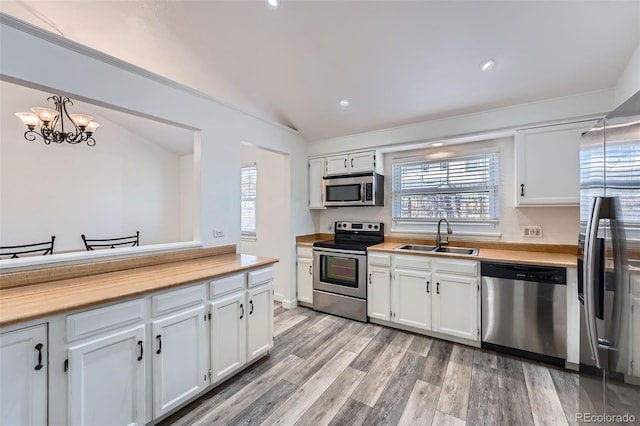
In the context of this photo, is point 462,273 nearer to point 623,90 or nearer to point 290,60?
point 623,90

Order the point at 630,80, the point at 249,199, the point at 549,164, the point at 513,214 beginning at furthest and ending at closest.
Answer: the point at 249,199
the point at 513,214
the point at 549,164
the point at 630,80

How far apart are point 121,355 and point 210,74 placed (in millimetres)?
2789

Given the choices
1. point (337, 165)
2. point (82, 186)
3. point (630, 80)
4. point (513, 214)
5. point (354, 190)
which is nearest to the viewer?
point (630, 80)

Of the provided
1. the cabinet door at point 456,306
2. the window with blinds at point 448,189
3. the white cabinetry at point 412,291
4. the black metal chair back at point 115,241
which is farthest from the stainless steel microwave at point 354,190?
the black metal chair back at point 115,241

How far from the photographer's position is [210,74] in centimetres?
294

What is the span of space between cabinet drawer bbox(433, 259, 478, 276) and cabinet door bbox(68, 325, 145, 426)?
8.64 ft

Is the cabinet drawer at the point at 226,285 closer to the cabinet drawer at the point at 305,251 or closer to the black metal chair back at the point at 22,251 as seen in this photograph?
the cabinet drawer at the point at 305,251

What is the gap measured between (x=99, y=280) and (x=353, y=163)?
298cm

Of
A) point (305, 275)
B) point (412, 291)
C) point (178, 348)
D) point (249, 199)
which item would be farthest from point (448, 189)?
point (178, 348)

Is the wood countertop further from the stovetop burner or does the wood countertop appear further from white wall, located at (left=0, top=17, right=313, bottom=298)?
white wall, located at (left=0, top=17, right=313, bottom=298)

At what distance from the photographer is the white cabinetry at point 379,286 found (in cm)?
308

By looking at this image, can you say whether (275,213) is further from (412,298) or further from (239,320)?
(412,298)

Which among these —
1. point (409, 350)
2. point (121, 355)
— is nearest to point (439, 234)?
point (409, 350)

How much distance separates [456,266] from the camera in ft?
8.79
